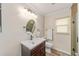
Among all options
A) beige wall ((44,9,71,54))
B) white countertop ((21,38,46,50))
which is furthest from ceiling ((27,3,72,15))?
white countertop ((21,38,46,50))

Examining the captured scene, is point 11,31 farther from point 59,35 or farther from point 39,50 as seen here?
point 59,35

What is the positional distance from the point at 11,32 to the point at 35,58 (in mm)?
539

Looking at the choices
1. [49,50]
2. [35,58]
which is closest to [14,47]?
[35,58]

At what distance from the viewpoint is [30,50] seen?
1.49m

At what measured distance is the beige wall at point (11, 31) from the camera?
→ 1.42 m

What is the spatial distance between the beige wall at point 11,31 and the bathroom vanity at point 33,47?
0.08m

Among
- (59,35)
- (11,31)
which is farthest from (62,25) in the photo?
(11,31)

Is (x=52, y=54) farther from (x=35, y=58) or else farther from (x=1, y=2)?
Result: (x=1, y=2)

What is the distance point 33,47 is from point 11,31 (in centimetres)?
42

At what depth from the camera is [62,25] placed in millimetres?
1562

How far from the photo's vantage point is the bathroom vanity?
1494mm

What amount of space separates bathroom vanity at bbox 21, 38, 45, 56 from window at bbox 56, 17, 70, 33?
32 cm

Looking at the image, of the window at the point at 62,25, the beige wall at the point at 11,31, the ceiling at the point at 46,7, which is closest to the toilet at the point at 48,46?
the window at the point at 62,25

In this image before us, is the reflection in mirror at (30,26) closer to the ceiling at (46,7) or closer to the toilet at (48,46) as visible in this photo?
the ceiling at (46,7)
